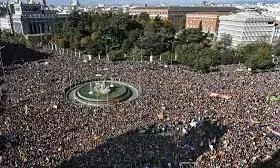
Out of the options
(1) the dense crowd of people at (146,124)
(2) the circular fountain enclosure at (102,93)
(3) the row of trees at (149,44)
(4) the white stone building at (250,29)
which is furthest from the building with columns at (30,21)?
(2) the circular fountain enclosure at (102,93)

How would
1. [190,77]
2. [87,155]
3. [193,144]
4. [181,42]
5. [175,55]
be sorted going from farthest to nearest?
[181,42]
[175,55]
[190,77]
[193,144]
[87,155]

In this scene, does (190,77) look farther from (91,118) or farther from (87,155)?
(87,155)

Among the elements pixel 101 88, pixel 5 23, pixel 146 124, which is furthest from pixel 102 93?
pixel 5 23

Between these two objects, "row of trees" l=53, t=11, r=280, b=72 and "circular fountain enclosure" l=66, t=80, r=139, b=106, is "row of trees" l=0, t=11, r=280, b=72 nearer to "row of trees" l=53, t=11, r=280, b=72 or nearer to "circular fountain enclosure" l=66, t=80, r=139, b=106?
"row of trees" l=53, t=11, r=280, b=72

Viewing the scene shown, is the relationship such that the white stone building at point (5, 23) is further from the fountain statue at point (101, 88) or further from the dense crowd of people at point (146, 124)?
the fountain statue at point (101, 88)

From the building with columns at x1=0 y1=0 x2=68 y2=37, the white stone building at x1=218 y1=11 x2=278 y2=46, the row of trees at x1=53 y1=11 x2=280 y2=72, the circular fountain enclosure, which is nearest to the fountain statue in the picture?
the circular fountain enclosure

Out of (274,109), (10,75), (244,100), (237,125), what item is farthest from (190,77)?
(10,75)

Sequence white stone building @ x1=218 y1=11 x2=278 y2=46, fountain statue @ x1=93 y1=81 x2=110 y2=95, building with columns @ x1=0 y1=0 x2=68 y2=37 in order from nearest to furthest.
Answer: fountain statue @ x1=93 y1=81 x2=110 y2=95 < white stone building @ x1=218 y1=11 x2=278 y2=46 < building with columns @ x1=0 y1=0 x2=68 y2=37
